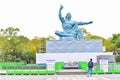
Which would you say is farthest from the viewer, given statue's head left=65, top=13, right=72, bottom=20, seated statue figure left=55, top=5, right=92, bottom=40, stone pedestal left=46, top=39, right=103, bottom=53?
seated statue figure left=55, top=5, right=92, bottom=40

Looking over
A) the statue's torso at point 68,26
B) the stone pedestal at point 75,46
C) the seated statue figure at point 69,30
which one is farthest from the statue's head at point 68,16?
the stone pedestal at point 75,46

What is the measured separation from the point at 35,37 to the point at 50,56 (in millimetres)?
33654

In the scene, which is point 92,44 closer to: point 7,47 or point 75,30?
point 75,30

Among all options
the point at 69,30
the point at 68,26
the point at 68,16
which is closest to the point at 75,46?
the point at 69,30

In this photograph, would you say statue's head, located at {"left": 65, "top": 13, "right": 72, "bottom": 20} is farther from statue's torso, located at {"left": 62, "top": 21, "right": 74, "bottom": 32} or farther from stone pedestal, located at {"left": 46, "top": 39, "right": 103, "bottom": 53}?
stone pedestal, located at {"left": 46, "top": 39, "right": 103, "bottom": 53}

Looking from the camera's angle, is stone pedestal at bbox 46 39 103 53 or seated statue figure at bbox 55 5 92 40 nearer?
stone pedestal at bbox 46 39 103 53

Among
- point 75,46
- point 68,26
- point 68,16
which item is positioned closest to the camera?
point 75,46

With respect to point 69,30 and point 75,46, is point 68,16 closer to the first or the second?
point 69,30

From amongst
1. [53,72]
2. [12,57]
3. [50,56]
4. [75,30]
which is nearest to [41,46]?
[12,57]

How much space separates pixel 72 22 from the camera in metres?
50.1

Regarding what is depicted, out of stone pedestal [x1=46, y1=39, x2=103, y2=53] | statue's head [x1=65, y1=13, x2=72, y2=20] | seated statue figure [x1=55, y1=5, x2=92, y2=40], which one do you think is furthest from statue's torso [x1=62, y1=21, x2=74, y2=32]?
stone pedestal [x1=46, y1=39, x2=103, y2=53]

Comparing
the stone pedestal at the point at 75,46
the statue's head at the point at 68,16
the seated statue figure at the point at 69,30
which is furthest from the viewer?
the seated statue figure at the point at 69,30

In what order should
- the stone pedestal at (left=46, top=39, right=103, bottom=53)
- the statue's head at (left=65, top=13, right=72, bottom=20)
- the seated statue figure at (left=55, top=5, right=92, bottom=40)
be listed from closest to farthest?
the stone pedestal at (left=46, top=39, right=103, bottom=53) → the statue's head at (left=65, top=13, right=72, bottom=20) → the seated statue figure at (left=55, top=5, right=92, bottom=40)

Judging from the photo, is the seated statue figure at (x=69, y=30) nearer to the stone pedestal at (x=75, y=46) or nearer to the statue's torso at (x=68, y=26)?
the statue's torso at (x=68, y=26)
